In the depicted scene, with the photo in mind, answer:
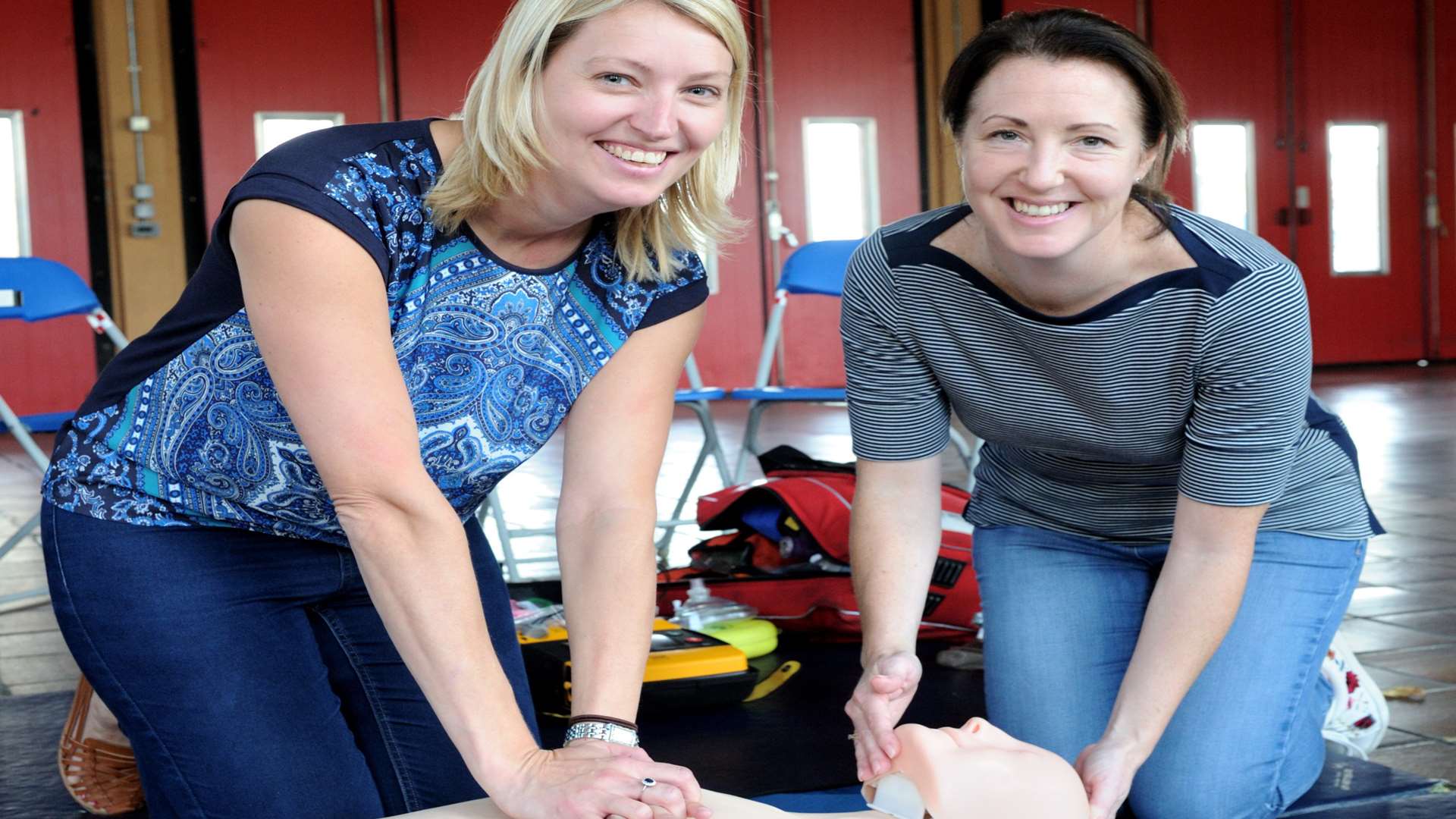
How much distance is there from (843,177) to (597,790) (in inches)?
387

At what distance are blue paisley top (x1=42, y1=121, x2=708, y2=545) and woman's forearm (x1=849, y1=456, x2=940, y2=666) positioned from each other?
381 mm

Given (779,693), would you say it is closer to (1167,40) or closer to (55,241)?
(55,241)

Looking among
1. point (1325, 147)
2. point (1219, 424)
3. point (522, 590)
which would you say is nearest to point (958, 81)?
point (1219, 424)

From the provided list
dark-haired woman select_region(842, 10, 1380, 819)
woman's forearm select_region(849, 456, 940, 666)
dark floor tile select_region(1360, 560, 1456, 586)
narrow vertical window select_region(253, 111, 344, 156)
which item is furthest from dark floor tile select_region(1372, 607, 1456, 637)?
narrow vertical window select_region(253, 111, 344, 156)

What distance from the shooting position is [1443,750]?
7.43 ft

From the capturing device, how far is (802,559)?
3.07 meters

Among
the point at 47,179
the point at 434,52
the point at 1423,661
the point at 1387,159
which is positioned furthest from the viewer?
the point at 1387,159

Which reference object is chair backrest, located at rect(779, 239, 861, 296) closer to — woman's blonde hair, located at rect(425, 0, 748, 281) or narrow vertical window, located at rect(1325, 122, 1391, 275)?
woman's blonde hair, located at rect(425, 0, 748, 281)

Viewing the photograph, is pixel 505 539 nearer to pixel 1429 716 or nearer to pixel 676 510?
pixel 676 510

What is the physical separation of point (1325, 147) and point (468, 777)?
11.8 metres

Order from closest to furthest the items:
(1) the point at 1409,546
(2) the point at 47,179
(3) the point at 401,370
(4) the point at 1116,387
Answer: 1. (3) the point at 401,370
2. (4) the point at 1116,387
3. (1) the point at 1409,546
4. (2) the point at 47,179

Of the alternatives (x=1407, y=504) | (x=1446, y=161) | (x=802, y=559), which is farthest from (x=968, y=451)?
(x=1446, y=161)

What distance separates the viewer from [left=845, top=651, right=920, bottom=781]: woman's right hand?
136 cm

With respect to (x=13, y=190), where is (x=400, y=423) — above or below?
below
